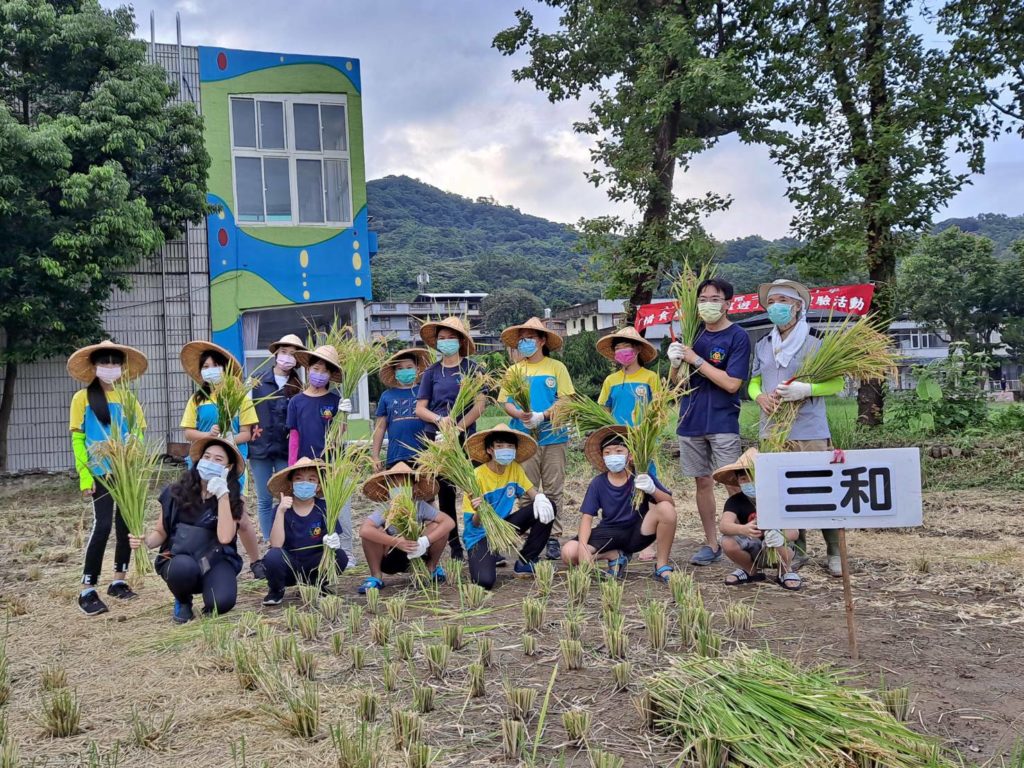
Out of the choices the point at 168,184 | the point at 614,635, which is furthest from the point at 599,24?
the point at 614,635

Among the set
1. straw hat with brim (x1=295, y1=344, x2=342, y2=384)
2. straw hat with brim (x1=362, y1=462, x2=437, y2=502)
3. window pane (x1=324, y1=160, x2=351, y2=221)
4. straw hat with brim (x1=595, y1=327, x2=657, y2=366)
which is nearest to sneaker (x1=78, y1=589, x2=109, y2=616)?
straw hat with brim (x1=362, y1=462, x2=437, y2=502)

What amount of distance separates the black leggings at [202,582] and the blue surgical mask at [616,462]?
2.28 meters

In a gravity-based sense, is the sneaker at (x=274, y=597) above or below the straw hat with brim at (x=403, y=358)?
below

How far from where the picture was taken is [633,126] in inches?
468

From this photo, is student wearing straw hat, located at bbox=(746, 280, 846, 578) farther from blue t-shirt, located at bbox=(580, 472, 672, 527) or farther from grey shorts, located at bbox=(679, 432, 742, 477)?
blue t-shirt, located at bbox=(580, 472, 672, 527)

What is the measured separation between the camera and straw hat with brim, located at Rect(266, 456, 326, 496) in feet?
17.0

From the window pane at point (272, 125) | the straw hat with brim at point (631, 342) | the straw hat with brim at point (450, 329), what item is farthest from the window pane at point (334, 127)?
the straw hat with brim at point (631, 342)

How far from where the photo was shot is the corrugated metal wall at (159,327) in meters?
13.4

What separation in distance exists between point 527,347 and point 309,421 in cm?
154

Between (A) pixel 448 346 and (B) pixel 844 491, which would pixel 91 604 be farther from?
(B) pixel 844 491

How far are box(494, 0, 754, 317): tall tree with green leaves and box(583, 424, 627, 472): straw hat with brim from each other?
21.5 ft

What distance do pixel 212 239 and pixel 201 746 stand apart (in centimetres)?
1196

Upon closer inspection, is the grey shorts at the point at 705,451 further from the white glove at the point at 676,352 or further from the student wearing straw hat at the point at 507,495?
the student wearing straw hat at the point at 507,495

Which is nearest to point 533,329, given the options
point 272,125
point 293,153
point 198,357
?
point 198,357
